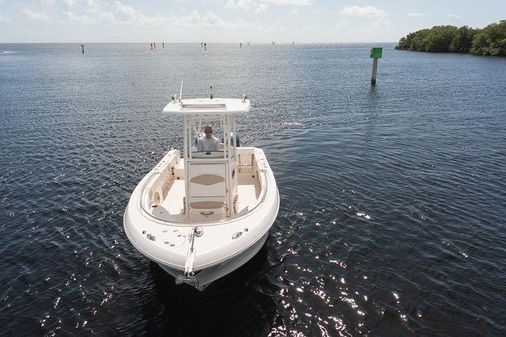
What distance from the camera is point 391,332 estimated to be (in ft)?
31.3

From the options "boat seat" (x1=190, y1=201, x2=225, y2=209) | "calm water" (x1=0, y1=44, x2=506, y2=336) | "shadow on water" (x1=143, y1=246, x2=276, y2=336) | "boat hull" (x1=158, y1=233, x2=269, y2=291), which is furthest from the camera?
"boat seat" (x1=190, y1=201, x2=225, y2=209)

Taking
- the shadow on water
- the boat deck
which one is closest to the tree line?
the boat deck

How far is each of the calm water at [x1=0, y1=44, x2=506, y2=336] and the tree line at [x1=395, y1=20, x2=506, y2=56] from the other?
8080cm

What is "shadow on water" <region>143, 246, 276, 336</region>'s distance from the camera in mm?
9695

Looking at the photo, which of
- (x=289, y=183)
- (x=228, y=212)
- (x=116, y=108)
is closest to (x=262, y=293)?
(x=228, y=212)

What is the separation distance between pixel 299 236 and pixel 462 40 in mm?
121137

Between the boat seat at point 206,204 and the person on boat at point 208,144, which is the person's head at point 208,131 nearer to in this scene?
the person on boat at point 208,144

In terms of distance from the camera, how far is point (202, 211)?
39.0 feet

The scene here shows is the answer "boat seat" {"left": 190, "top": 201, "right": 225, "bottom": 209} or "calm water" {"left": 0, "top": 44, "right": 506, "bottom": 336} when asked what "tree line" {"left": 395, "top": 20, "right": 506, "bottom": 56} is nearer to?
"calm water" {"left": 0, "top": 44, "right": 506, "bottom": 336}

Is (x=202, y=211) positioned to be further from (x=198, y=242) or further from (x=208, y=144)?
(x=198, y=242)

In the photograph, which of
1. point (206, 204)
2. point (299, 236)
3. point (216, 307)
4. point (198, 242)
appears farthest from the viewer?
point (299, 236)

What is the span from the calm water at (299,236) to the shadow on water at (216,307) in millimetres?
40

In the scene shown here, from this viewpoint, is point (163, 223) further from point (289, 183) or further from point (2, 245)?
point (289, 183)

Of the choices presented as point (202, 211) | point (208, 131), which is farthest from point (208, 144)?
point (202, 211)
